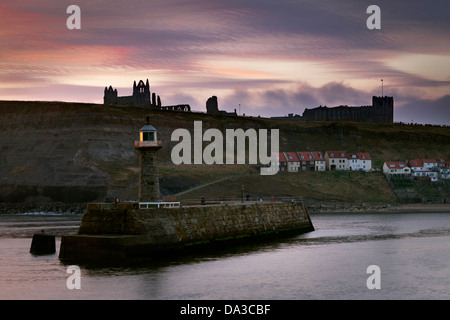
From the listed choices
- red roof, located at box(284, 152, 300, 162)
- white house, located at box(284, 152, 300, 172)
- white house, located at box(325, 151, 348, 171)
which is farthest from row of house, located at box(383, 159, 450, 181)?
red roof, located at box(284, 152, 300, 162)

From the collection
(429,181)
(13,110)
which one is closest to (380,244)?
(429,181)

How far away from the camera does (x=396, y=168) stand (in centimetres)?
12812

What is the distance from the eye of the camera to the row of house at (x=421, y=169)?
127 m

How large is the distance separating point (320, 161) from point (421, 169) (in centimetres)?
2009

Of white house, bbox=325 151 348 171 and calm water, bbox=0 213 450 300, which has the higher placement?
white house, bbox=325 151 348 171

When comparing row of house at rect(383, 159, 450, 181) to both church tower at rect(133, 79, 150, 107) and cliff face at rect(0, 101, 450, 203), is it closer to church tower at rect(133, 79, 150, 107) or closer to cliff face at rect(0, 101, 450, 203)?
cliff face at rect(0, 101, 450, 203)

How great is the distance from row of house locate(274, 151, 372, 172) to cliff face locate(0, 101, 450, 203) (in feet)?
35.5

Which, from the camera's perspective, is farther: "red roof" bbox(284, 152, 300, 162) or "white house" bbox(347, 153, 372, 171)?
"white house" bbox(347, 153, 372, 171)

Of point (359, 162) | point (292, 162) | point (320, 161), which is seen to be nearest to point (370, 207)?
point (292, 162)

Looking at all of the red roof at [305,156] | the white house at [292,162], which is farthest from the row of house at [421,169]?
the white house at [292,162]

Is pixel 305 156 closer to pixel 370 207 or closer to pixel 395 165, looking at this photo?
pixel 395 165

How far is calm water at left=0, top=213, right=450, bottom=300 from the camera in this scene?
32625 millimetres

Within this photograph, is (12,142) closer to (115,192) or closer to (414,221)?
(115,192)

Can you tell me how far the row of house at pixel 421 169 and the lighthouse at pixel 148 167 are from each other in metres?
87.4
